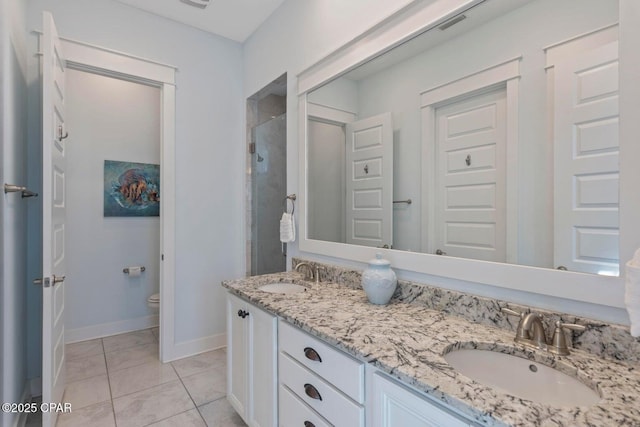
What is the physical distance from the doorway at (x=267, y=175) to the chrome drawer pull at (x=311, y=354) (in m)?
1.30

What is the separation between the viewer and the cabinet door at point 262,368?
1426 millimetres

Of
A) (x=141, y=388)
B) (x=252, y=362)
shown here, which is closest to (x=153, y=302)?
(x=141, y=388)

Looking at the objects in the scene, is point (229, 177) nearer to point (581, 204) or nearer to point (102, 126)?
point (102, 126)

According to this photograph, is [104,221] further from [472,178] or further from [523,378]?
[523,378]

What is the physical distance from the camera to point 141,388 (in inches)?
86.5

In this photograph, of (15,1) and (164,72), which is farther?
(164,72)

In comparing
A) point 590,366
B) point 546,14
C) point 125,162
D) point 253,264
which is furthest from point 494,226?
point 125,162

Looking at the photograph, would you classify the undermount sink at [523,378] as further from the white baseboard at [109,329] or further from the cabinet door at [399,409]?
the white baseboard at [109,329]

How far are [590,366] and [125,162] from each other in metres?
3.72

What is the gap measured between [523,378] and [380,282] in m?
0.60

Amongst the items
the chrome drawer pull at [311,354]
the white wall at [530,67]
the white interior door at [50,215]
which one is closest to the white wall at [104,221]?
the white interior door at [50,215]

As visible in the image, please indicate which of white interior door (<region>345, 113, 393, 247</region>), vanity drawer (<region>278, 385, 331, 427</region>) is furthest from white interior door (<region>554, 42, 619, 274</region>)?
vanity drawer (<region>278, 385, 331, 427</region>)

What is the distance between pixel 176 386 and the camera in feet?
7.31

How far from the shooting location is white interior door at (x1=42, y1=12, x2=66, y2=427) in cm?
159
